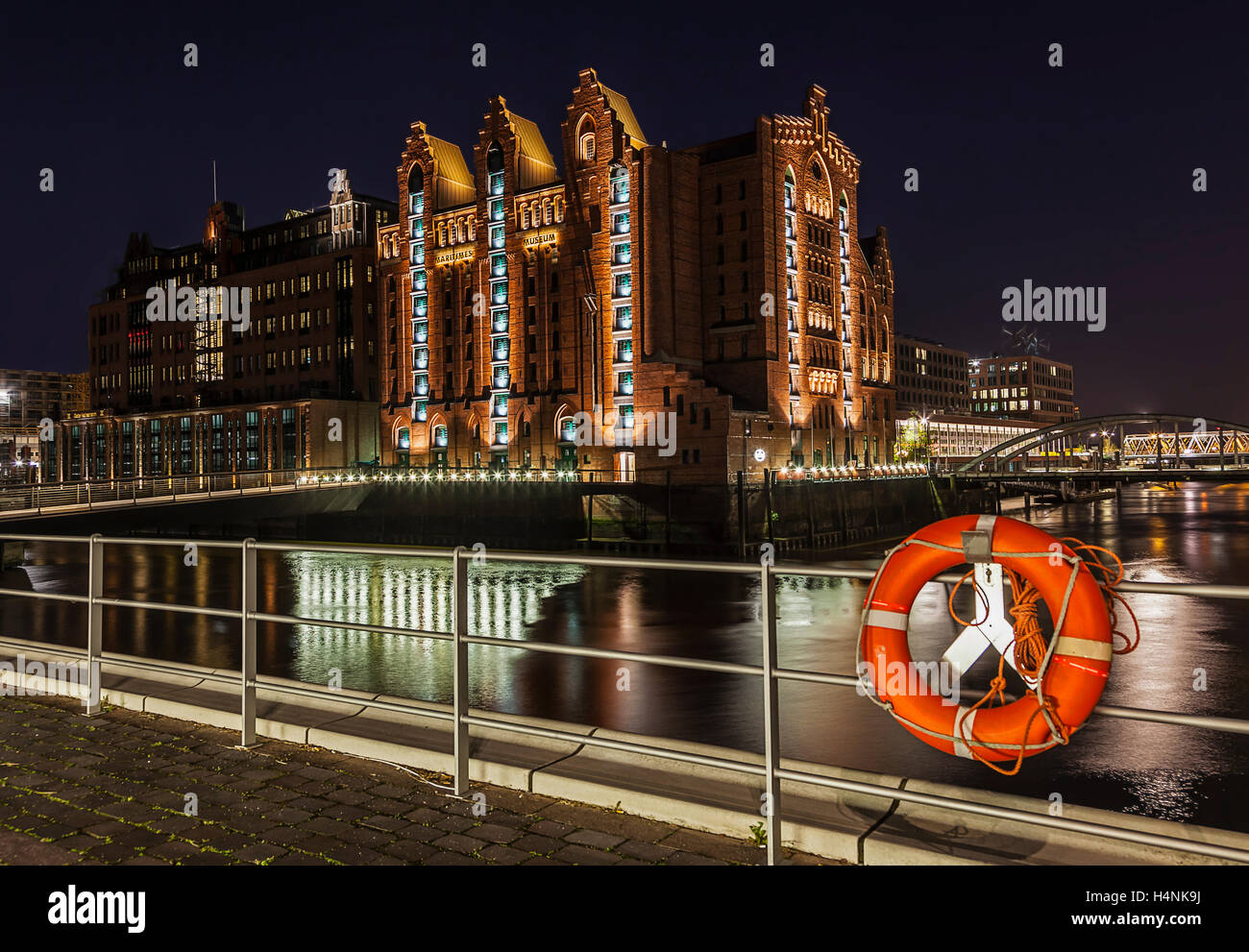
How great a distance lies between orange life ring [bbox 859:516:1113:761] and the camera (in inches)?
155

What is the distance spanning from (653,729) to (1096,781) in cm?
610

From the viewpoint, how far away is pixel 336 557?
5050cm

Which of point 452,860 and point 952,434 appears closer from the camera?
point 452,860

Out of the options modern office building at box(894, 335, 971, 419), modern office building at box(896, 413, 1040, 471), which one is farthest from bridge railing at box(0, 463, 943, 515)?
modern office building at box(894, 335, 971, 419)

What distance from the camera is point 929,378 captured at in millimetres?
165000

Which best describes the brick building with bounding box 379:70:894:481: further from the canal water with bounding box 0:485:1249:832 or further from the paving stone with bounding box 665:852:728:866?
the paving stone with bounding box 665:852:728:866

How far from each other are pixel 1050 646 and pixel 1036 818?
0.74 metres

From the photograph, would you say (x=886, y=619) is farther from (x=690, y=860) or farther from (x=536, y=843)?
(x=536, y=843)

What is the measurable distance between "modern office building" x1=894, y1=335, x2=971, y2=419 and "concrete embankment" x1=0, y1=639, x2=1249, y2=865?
14674 cm

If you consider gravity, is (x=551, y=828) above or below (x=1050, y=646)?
below

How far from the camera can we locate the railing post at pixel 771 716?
4.20 metres

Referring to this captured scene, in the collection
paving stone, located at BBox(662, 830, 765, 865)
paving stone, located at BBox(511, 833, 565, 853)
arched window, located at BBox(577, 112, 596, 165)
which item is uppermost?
arched window, located at BBox(577, 112, 596, 165)

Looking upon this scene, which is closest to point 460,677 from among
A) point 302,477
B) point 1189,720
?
point 1189,720
